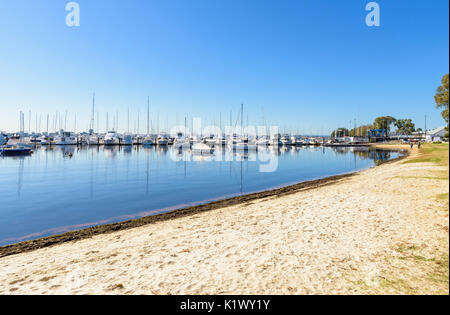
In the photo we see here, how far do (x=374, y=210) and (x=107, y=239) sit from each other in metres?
12.0

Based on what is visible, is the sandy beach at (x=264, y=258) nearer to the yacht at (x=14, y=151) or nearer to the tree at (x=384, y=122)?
the yacht at (x=14, y=151)

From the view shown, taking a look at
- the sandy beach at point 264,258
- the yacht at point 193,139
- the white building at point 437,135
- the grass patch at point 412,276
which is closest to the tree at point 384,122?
the white building at point 437,135

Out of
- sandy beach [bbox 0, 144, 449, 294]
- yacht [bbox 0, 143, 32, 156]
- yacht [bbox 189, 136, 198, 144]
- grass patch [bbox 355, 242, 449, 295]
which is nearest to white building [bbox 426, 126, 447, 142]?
sandy beach [bbox 0, 144, 449, 294]

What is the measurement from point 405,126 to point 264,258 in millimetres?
200202

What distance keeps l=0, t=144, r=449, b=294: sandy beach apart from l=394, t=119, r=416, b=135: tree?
19010 centimetres

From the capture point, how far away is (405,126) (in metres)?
166

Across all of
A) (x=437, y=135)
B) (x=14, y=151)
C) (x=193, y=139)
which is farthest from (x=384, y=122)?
(x=14, y=151)

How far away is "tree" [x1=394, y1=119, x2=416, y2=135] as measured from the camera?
541 ft

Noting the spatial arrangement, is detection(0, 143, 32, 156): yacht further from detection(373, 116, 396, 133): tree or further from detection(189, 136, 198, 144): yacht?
detection(373, 116, 396, 133): tree

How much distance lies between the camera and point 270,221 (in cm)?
1105

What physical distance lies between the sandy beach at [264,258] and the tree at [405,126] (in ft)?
624

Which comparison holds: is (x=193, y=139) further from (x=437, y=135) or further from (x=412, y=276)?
(x=412, y=276)

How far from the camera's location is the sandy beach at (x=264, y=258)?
5.53m
